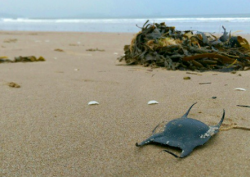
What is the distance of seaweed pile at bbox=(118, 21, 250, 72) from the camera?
3.71m

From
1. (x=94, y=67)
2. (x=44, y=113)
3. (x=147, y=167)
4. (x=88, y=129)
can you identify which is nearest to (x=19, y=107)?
(x=44, y=113)

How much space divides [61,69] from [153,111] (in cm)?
220

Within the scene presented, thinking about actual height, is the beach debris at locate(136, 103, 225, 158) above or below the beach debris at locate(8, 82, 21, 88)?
above

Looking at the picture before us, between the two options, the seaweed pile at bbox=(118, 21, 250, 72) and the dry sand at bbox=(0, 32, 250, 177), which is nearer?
the dry sand at bbox=(0, 32, 250, 177)

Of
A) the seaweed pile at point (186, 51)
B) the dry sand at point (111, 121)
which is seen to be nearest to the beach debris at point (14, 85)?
the dry sand at point (111, 121)

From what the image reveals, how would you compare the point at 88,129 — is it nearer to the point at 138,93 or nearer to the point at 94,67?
the point at 138,93

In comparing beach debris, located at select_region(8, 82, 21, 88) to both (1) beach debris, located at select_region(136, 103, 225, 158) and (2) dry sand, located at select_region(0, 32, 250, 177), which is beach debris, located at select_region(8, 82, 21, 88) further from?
(1) beach debris, located at select_region(136, 103, 225, 158)

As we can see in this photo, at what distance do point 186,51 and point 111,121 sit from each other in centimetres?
215

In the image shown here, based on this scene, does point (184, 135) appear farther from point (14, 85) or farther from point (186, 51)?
point (186, 51)

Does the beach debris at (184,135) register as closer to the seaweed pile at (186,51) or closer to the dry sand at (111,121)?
the dry sand at (111,121)

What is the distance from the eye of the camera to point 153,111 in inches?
84.0

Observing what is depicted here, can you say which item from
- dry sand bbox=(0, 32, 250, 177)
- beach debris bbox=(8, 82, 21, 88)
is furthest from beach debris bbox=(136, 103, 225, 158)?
beach debris bbox=(8, 82, 21, 88)

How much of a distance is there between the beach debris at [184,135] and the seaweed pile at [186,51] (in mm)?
2133

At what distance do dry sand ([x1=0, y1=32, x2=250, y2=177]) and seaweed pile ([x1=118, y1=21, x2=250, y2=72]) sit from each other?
0.27m
